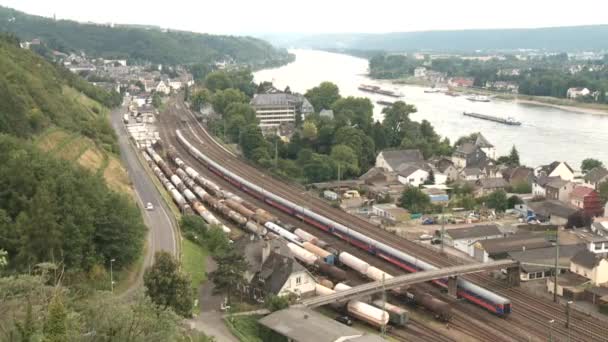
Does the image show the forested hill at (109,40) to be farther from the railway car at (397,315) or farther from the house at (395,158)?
the railway car at (397,315)

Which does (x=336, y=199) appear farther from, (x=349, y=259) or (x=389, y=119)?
(x=389, y=119)

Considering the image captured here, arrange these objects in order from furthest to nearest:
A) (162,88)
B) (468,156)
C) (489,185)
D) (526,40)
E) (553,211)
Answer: (526,40) → (162,88) → (468,156) → (489,185) → (553,211)

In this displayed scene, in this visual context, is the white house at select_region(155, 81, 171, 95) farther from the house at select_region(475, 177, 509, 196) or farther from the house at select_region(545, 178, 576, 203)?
the house at select_region(545, 178, 576, 203)

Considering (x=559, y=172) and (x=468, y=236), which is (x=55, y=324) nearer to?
(x=468, y=236)

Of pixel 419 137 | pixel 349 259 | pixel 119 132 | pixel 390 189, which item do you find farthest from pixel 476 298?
pixel 119 132

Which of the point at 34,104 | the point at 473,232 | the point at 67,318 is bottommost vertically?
the point at 473,232

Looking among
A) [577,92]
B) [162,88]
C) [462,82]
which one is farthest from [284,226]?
[462,82]
